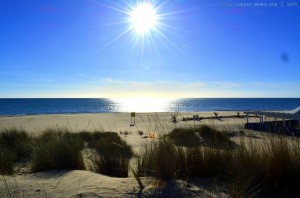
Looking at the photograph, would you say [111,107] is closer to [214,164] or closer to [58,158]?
[58,158]

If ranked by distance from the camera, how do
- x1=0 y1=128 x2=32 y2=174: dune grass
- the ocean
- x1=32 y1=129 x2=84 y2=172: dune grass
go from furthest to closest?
the ocean, x1=0 y1=128 x2=32 y2=174: dune grass, x1=32 y1=129 x2=84 y2=172: dune grass

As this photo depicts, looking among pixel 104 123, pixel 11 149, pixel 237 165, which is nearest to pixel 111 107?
pixel 104 123

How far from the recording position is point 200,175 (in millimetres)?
5012

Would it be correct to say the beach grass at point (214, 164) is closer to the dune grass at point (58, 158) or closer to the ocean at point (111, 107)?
the dune grass at point (58, 158)

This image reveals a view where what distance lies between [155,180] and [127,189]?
0.46 m

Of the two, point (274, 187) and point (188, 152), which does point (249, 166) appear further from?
point (188, 152)

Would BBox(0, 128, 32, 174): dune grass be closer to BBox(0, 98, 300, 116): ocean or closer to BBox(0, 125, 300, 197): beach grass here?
BBox(0, 125, 300, 197): beach grass

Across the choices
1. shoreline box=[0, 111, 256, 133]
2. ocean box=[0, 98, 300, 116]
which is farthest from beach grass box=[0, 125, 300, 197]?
ocean box=[0, 98, 300, 116]

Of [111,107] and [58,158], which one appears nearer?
[58,158]

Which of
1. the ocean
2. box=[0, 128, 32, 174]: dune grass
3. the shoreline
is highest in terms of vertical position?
the ocean

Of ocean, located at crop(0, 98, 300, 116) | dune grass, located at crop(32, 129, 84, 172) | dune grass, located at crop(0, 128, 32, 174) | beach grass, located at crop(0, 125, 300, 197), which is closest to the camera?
beach grass, located at crop(0, 125, 300, 197)

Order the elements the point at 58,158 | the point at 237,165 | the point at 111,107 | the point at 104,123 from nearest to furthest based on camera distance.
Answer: the point at 237,165, the point at 58,158, the point at 104,123, the point at 111,107

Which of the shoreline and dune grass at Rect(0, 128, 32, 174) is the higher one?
the shoreline

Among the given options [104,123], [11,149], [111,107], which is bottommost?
[11,149]
